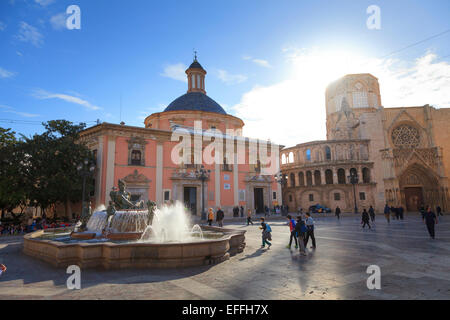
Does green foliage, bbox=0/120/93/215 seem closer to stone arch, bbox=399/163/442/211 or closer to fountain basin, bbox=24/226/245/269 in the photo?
fountain basin, bbox=24/226/245/269

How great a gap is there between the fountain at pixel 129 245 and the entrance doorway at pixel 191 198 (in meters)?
14.6

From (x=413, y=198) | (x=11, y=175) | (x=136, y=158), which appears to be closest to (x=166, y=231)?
(x=136, y=158)

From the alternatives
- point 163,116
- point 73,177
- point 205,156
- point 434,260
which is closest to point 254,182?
point 205,156

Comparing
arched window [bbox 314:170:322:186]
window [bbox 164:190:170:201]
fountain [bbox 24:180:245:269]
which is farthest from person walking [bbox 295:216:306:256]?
arched window [bbox 314:170:322:186]

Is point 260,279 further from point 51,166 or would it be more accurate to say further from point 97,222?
point 51,166

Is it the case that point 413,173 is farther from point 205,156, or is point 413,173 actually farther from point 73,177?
point 73,177

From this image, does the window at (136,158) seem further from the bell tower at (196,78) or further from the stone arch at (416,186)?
the stone arch at (416,186)

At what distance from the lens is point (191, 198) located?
979 inches

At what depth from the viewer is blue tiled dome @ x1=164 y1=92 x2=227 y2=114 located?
99.3 feet

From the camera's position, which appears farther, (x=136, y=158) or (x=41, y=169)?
(x=136, y=158)

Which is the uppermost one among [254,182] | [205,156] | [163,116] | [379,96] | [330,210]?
[379,96]

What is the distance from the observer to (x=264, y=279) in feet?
16.6

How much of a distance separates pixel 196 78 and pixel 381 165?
27.6 m
